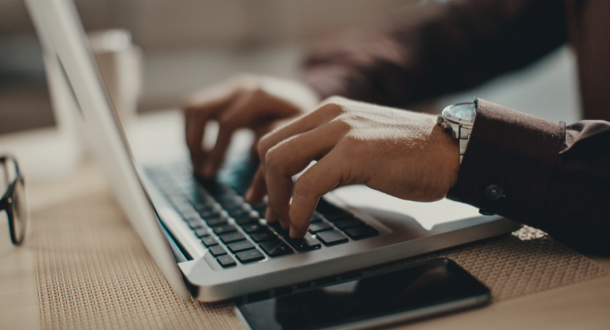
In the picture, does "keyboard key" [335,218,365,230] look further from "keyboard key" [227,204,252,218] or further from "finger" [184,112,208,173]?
"finger" [184,112,208,173]

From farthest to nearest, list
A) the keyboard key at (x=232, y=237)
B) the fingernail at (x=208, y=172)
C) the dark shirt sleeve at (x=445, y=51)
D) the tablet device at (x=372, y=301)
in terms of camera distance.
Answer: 1. the dark shirt sleeve at (x=445, y=51)
2. the fingernail at (x=208, y=172)
3. the keyboard key at (x=232, y=237)
4. the tablet device at (x=372, y=301)

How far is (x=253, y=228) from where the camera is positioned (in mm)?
419

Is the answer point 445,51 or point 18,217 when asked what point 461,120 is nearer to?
point 18,217

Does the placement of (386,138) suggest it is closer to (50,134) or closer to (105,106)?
(105,106)

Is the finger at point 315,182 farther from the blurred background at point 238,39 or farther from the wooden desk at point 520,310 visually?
the blurred background at point 238,39

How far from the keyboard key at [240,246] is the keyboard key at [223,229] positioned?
4cm

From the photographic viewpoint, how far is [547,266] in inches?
14.2

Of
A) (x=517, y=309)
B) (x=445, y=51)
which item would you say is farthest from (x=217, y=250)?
(x=445, y=51)

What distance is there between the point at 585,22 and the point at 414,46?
0.41 m

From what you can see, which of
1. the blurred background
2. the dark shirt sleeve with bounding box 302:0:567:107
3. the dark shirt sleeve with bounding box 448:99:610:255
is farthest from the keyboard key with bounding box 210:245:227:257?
the blurred background

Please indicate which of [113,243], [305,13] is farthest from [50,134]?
[305,13]

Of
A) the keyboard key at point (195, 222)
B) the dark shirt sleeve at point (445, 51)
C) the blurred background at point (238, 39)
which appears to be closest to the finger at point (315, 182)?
the keyboard key at point (195, 222)

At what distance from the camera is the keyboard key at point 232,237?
15.3 inches

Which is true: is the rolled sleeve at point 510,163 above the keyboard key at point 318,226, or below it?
above
